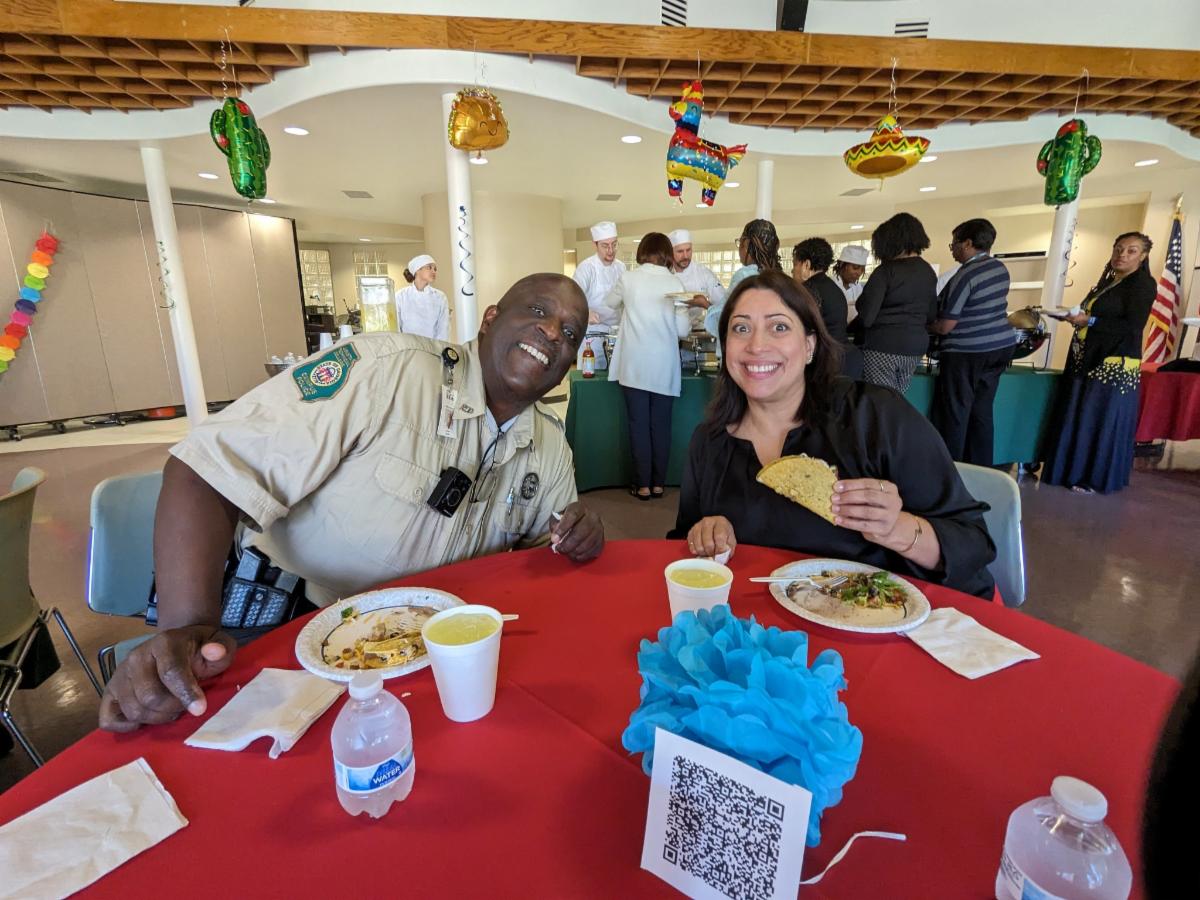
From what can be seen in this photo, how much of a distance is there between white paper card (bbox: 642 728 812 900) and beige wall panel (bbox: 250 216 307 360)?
10.4 meters

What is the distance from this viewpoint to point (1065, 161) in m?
4.24

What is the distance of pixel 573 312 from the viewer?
5.04 ft

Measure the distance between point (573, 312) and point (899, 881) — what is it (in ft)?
4.34

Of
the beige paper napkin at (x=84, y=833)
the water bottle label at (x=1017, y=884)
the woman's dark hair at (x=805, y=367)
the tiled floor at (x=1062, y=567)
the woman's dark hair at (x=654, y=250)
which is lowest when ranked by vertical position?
the tiled floor at (x=1062, y=567)

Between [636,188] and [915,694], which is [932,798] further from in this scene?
[636,188]

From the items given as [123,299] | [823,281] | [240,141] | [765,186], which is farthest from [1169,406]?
[123,299]

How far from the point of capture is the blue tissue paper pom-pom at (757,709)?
1.74ft

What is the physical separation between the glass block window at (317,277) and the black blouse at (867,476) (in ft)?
48.2

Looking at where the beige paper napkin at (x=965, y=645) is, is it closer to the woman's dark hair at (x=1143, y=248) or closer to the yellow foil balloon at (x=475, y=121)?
the yellow foil balloon at (x=475, y=121)

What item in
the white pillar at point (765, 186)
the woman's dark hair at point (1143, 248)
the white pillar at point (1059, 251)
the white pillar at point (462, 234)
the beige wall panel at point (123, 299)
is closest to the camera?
the woman's dark hair at point (1143, 248)

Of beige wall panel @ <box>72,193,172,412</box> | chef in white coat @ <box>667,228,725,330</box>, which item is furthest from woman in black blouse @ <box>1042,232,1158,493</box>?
beige wall panel @ <box>72,193,172,412</box>

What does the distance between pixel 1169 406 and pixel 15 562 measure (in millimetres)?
7599

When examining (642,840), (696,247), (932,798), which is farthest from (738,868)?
(696,247)

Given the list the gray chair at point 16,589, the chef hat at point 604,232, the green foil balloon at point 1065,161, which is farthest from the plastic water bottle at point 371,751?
the green foil balloon at point 1065,161
